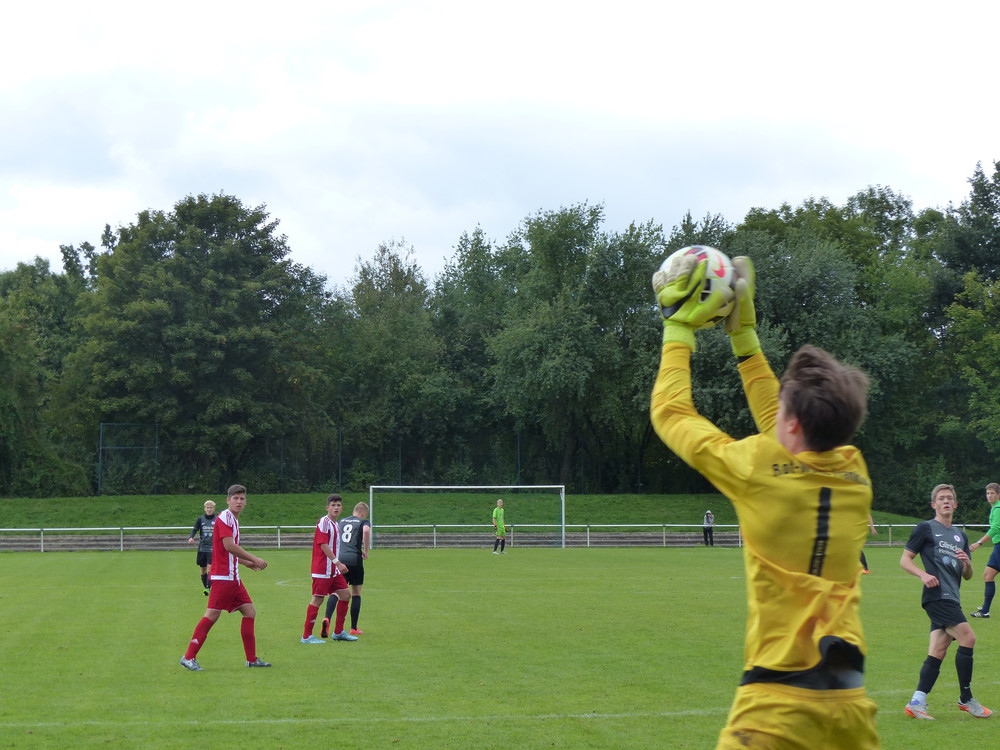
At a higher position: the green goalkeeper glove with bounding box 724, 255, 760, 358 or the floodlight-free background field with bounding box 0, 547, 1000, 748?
the green goalkeeper glove with bounding box 724, 255, 760, 358

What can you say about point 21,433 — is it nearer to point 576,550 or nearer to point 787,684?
point 576,550

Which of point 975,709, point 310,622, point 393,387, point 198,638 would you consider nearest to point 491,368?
point 393,387

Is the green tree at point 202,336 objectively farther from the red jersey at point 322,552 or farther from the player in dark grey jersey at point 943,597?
the player in dark grey jersey at point 943,597

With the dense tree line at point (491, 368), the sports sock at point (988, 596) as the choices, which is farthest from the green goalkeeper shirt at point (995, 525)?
the dense tree line at point (491, 368)


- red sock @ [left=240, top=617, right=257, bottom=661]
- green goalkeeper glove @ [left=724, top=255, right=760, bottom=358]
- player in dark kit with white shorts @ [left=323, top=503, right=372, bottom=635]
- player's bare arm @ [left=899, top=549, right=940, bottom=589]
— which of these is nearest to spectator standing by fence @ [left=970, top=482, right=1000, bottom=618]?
player's bare arm @ [left=899, top=549, right=940, bottom=589]

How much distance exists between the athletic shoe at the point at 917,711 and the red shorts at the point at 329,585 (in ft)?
24.6

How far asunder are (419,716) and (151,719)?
2242mm

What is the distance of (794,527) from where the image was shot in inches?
133

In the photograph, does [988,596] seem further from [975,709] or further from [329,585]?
[329,585]

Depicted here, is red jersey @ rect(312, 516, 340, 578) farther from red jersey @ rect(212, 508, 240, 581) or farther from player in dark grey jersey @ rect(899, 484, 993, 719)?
player in dark grey jersey @ rect(899, 484, 993, 719)

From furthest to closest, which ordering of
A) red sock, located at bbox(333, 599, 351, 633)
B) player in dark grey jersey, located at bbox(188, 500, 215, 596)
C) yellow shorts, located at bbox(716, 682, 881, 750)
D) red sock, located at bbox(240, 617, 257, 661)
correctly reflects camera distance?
1. player in dark grey jersey, located at bbox(188, 500, 215, 596)
2. red sock, located at bbox(333, 599, 351, 633)
3. red sock, located at bbox(240, 617, 257, 661)
4. yellow shorts, located at bbox(716, 682, 881, 750)

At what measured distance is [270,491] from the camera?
54031mm

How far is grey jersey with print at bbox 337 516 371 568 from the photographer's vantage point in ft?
49.1

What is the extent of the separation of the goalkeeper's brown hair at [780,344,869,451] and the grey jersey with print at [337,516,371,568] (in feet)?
40.0
